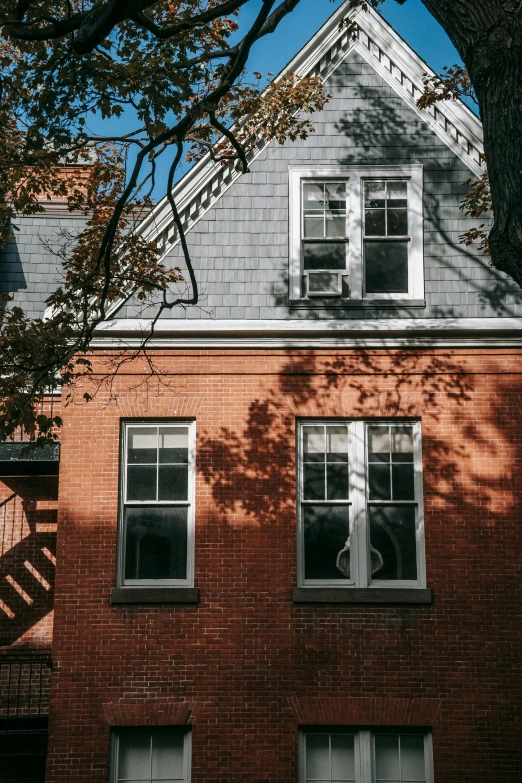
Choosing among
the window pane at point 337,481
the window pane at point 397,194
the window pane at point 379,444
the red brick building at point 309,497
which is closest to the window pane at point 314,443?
the red brick building at point 309,497

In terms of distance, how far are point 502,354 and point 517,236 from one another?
716 centimetres

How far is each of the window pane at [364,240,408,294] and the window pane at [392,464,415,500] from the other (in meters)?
2.62

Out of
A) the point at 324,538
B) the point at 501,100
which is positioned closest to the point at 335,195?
the point at 324,538

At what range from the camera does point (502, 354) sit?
14945mm

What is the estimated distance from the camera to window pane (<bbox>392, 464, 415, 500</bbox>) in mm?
14625

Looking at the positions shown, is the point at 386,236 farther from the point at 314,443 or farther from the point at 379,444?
the point at 314,443

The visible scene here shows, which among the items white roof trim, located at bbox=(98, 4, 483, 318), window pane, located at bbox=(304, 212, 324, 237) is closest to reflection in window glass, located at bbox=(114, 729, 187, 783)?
white roof trim, located at bbox=(98, 4, 483, 318)

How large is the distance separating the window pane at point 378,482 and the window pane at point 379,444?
115 millimetres

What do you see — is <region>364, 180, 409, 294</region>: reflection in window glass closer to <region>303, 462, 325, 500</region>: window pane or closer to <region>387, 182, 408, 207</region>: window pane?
<region>387, 182, 408, 207</region>: window pane

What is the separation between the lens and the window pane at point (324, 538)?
14.4m

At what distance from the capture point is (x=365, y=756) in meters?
13.7

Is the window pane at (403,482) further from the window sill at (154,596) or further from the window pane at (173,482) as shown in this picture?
the window sill at (154,596)

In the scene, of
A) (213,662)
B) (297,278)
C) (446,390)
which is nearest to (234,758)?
(213,662)

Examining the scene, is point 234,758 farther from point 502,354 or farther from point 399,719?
point 502,354
